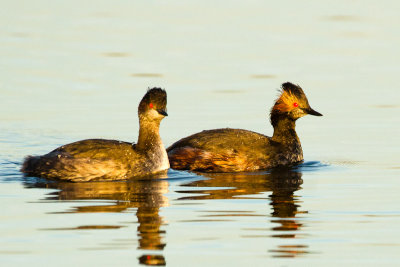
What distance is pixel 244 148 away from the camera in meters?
17.4

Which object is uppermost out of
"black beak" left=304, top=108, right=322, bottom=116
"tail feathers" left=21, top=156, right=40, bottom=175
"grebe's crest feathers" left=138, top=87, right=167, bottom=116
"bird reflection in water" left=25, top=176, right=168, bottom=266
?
"grebe's crest feathers" left=138, top=87, right=167, bottom=116

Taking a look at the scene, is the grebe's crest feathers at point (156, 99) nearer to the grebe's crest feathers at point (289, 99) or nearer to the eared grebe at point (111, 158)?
the eared grebe at point (111, 158)

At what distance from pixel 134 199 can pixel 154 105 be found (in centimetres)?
269

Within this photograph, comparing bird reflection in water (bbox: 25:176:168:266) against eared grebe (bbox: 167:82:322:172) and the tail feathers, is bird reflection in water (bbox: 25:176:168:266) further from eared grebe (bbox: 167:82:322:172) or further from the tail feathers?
eared grebe (bbox: 167:82:322:172)

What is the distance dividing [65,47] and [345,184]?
14.0m

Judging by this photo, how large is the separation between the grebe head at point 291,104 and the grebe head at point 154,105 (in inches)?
115

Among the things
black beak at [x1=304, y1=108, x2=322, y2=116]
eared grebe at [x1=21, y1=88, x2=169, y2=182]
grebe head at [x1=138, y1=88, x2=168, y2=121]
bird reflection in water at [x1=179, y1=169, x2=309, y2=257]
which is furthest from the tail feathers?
black beak at [x1=304, y1=108, x2=322, y2=116]

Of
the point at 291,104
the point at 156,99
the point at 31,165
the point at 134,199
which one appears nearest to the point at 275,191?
the point at 134,199

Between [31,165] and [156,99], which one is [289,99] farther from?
[31,165]

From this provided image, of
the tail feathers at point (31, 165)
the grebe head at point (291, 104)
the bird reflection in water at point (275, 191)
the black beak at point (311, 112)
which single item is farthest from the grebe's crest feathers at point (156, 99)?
the black beak at point (311, 112)

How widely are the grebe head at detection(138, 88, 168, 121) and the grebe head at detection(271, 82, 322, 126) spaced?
2.91 meters

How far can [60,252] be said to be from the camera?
1099 cm

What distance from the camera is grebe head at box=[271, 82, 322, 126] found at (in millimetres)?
18438

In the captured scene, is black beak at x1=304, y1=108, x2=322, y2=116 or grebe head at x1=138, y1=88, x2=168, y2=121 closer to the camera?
grebe head at x1=138, y1=88, x2=168, y2=121
